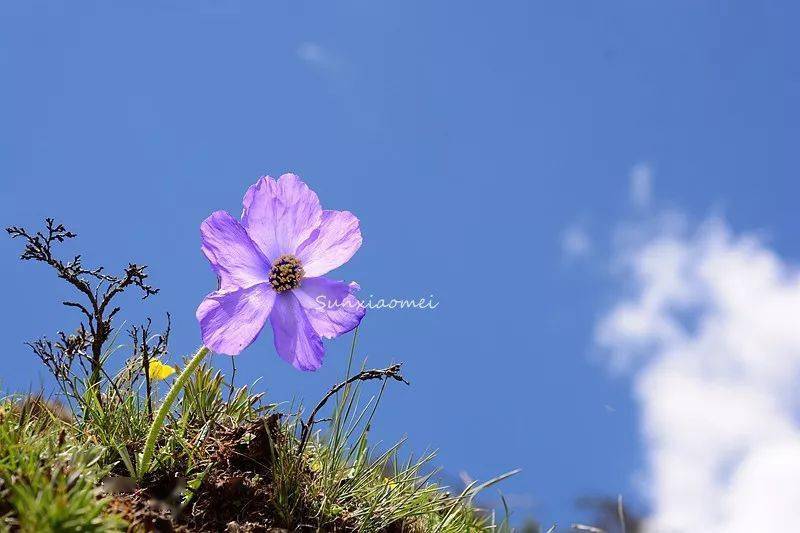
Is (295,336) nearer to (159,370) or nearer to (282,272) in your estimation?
(282,272)

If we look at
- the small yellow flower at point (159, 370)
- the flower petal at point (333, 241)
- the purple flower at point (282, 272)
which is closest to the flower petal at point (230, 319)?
the purple flower at point (282, 272)

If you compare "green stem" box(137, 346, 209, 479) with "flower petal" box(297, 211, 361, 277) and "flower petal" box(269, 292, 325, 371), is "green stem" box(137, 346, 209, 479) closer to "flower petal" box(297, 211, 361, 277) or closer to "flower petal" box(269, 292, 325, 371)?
"flower petal" box(269, 292, 325, 371)

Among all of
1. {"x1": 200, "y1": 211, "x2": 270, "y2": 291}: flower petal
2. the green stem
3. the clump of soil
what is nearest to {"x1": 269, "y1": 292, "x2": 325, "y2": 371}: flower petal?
{"x1": 200, "y1": 211, "x2": 270, "y2": 291}: flower petal

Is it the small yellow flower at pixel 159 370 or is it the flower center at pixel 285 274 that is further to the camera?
the small yellow flower at pixel 159 370

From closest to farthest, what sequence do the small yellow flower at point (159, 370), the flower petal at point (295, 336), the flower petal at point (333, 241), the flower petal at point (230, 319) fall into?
the flower petal at point (230, 319), the flower petal at point (295, 336), the flower petal at point (333, 241), the small yellow flower at point (159, 370)

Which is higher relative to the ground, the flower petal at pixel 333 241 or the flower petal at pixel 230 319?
the flower petal at pixel 333 241

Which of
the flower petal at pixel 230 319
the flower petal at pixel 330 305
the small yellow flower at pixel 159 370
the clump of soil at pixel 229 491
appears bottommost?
the clump of soil at pixel 229 491

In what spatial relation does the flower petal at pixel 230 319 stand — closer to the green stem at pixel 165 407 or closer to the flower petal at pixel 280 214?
the green stem at pixel 165 407

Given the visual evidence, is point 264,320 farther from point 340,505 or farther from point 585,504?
point 585,504
